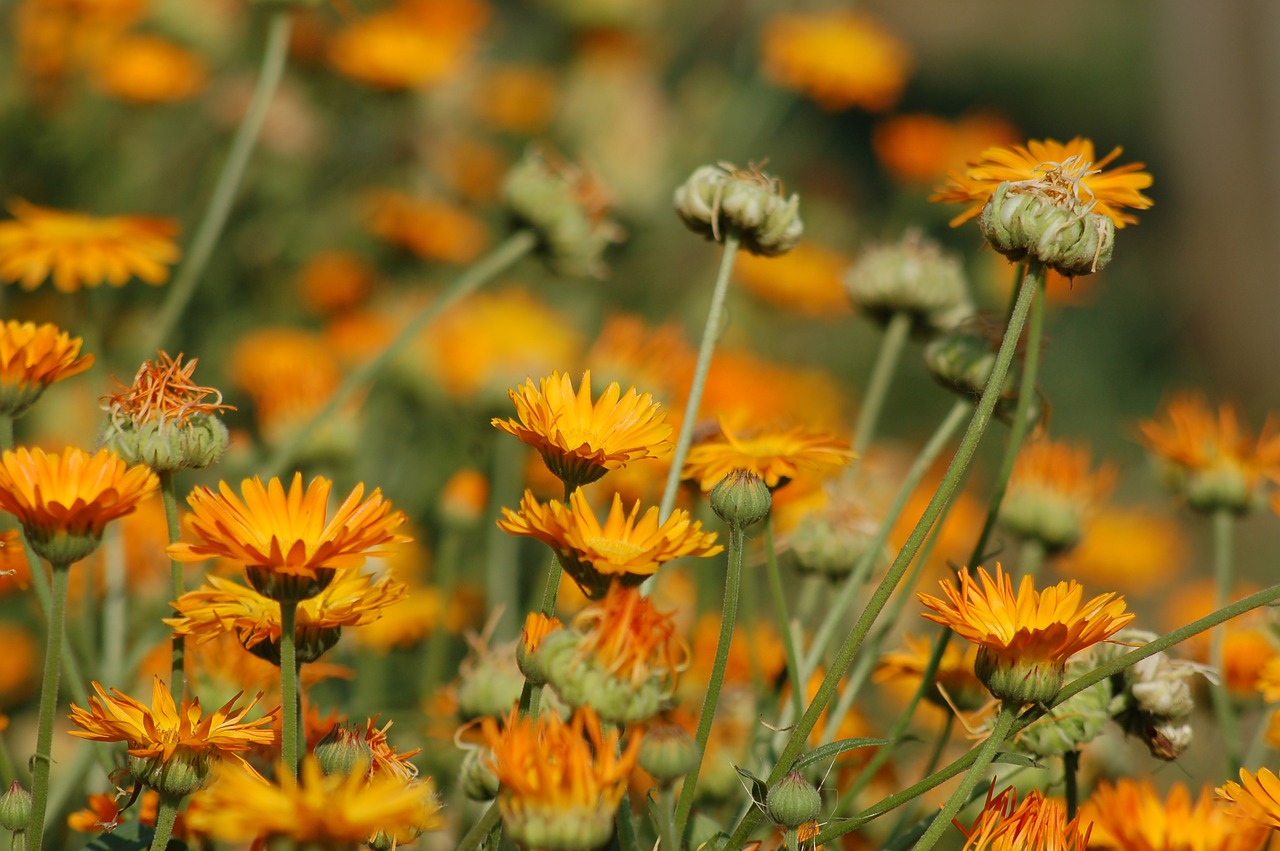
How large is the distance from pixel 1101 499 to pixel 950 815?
0.94m

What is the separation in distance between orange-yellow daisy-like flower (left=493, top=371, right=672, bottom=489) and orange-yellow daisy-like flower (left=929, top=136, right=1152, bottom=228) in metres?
0.30

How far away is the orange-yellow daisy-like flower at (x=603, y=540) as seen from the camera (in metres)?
0.88

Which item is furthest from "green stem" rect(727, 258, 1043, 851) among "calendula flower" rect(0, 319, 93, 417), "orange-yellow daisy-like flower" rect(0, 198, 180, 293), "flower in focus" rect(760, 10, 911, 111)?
"flower in focus" rect(760, 10, 911, 111)

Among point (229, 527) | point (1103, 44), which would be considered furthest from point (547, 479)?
point (1103, 44)

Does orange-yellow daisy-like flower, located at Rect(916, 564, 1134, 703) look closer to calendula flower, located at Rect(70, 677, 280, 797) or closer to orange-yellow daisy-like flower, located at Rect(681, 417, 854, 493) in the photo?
orange-yellow daisy-like flower, located at Rect(681, 417, 854, 493)

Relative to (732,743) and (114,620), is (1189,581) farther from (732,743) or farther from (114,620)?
(114,620)

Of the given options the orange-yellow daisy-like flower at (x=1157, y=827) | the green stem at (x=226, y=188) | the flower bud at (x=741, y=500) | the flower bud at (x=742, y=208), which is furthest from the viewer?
the green stem at (x=226, y=188)

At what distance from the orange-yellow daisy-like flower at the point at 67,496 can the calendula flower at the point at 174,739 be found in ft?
0.35

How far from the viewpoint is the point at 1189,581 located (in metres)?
3.89

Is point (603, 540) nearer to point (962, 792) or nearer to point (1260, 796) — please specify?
point (962, 792)

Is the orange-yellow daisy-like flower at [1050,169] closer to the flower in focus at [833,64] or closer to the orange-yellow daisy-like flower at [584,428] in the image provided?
the orange-yellow daisy-like flower at [584,428]

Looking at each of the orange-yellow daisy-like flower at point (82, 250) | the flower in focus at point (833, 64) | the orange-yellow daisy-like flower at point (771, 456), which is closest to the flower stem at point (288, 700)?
the orange-yellow daisy-like flower at point (771, 456)

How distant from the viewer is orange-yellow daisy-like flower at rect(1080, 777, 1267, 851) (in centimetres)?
105

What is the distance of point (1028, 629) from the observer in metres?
0.91
